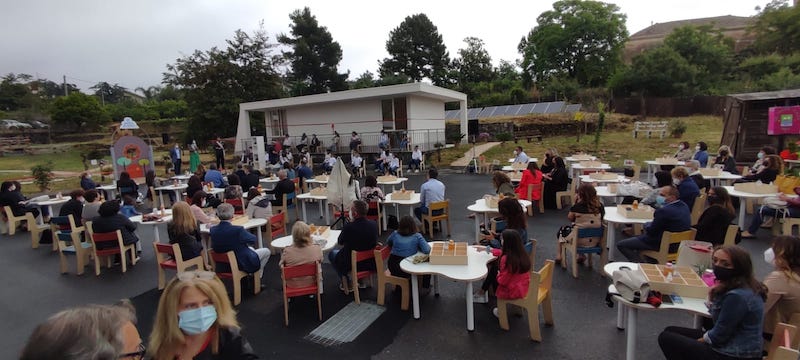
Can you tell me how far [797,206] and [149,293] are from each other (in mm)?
10466

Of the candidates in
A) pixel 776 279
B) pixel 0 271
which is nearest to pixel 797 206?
pixel 776 279

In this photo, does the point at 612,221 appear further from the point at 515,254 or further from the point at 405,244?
the point at 405,244

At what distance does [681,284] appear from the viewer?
341 centimetres

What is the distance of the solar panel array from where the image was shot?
30.1m

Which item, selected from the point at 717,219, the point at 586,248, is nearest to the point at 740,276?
the point at 717,219

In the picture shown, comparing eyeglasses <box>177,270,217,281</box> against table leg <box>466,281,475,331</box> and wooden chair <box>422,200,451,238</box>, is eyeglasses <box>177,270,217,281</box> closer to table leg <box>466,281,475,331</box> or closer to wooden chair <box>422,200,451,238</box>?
table leg <box>466,281,475,331</box>

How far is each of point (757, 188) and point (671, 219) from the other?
384 cm

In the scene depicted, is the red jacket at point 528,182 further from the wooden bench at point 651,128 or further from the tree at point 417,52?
the tree at point 417,52

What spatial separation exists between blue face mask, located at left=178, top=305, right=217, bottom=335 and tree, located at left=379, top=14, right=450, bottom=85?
1590 inches

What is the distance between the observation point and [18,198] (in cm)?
925

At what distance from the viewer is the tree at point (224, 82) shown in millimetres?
28203

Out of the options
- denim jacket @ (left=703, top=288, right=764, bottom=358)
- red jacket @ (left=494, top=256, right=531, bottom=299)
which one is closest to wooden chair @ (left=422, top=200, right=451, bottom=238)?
red jacket @ (left=494, top=256, right=531, bottom=299)

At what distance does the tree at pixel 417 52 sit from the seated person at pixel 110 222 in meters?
36.6

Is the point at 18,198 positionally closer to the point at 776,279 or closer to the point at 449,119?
the point at 776,279
